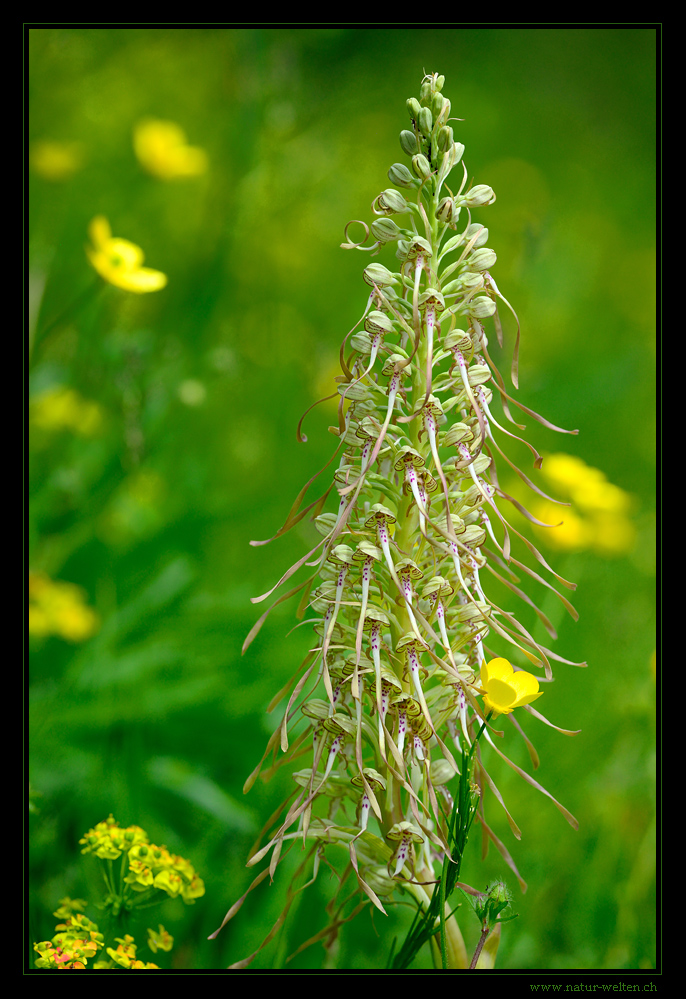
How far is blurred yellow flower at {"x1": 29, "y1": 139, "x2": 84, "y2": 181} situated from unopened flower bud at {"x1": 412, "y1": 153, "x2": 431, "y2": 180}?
381cm

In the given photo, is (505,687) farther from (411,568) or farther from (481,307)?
(481,307)

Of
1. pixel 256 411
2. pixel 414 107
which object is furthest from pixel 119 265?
pixel 414 107

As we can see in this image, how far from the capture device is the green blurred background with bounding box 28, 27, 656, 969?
260cm

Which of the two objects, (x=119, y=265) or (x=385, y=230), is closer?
(x=385, y=230)

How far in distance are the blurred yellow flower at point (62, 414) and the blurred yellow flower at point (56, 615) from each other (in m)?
0.88

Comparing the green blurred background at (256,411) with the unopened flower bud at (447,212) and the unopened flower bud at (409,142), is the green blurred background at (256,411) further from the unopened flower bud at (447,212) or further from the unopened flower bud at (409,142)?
A: the unopened flower bud at (409,142)

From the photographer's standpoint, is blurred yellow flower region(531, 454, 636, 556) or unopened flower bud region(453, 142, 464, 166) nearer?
unopened flower bud region(453, 142, 464, 166)

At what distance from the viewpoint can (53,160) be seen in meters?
4.46

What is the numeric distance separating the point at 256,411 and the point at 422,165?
3.29 m

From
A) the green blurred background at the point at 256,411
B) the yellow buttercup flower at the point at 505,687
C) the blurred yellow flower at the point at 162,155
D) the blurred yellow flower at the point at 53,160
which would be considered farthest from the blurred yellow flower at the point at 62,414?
the yellow buttercup flower at the point at 505,687

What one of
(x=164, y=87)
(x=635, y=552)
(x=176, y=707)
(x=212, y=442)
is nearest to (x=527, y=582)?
(x=635, y=552)

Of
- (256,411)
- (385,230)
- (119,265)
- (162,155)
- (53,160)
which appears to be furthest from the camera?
(162,155)

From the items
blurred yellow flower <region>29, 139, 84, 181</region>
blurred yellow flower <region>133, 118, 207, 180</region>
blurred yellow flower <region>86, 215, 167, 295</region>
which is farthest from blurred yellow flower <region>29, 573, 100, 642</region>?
blurred yellow flower <region>133, 118, 207, 180</region>

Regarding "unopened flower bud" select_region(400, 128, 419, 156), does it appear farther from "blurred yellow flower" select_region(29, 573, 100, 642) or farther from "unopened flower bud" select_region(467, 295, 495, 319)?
"blurred yellow flower" select_region(29, 573, 100, 642)
